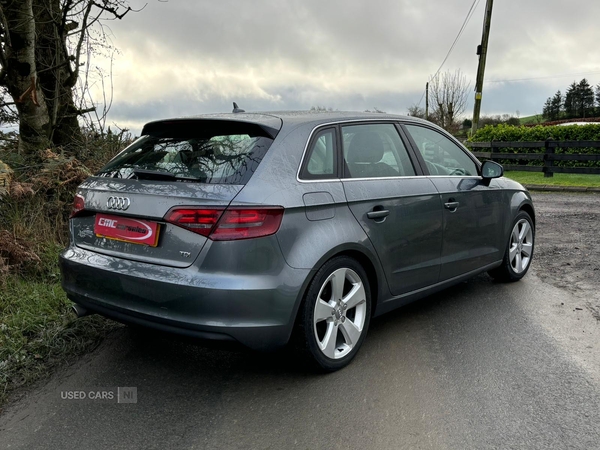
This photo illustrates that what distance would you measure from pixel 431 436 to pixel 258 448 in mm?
894

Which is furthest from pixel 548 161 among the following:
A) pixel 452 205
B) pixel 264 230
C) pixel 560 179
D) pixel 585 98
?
pixel 585 98

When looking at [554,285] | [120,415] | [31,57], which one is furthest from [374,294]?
[31,57]

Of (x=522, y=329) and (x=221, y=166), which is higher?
(x=221, y=166)

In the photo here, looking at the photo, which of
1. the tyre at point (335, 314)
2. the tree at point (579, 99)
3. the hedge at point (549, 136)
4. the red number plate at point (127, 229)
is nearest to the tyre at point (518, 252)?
the tyre at point (335, 314)

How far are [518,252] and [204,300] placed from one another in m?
3.96

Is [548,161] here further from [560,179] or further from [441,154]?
[441,154]

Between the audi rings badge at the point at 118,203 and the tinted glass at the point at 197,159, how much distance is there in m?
0.20

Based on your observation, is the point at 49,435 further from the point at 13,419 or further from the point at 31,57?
the point at 31,57

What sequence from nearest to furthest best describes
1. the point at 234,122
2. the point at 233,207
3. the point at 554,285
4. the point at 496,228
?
the point at 233,207, the point at 234,122, the point at 496,228, the point at 554,285

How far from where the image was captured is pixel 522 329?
4488 mm

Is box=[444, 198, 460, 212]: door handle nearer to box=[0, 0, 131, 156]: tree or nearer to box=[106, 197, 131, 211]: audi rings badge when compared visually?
box=[106, 197, 131, 211]: audi rings badge

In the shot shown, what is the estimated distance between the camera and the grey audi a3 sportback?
3.09 m

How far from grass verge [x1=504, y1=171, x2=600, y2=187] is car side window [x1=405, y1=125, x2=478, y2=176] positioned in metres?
12.8

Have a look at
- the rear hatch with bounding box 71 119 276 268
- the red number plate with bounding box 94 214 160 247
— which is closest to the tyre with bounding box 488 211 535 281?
the rear hatch with bounding box 71 119 276 268
